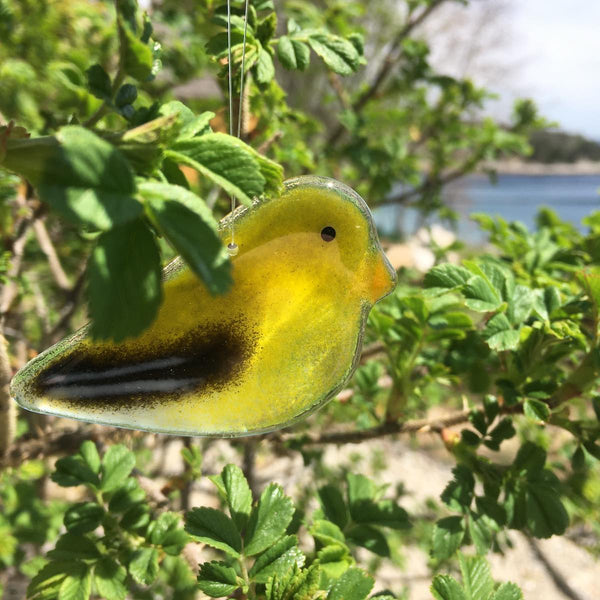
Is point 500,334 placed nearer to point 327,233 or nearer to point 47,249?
point 327,233

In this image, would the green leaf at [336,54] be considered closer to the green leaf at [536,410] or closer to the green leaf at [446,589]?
the green leaf at [536,410]

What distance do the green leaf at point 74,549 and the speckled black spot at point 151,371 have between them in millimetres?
370

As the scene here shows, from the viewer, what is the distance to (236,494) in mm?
689

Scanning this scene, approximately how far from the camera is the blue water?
747cm

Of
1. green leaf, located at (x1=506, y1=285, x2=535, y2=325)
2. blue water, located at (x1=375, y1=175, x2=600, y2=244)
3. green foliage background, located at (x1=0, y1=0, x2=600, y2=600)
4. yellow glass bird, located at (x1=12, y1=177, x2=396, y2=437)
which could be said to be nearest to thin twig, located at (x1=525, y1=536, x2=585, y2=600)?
green foliage background, located at (x1=0, y1=0, x2=600, y2=600)

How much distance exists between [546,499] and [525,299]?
0.33 meters

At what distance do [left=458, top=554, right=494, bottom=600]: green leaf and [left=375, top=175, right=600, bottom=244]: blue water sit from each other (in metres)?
6.18

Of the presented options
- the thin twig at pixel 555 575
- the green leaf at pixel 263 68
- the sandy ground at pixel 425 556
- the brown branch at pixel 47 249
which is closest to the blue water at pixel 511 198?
the sandy ground at pixel 425 556

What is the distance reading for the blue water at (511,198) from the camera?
7.47 meters

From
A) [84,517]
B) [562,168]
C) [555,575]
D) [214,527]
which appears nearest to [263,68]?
[214,527]

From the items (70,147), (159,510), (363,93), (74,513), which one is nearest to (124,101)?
(70,147)

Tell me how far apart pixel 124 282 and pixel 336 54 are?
1.98ft

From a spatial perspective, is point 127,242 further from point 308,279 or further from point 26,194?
point 26,194

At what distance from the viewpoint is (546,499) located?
0.77 metres
